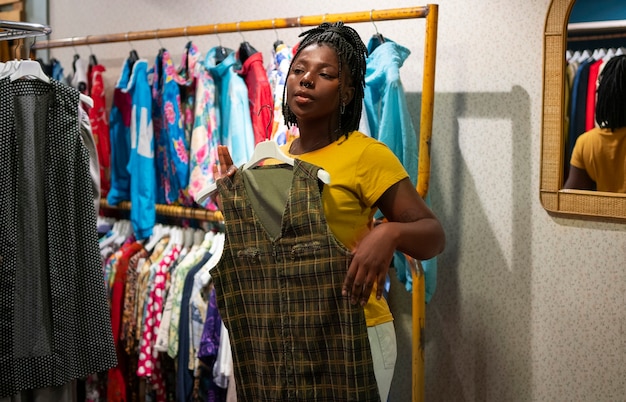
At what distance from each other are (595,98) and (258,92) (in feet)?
3.64

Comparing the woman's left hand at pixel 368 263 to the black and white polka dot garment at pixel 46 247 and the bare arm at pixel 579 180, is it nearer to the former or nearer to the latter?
the black and white polka dot garment at pixel 46 247

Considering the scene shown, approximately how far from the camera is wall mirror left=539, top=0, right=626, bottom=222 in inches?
85.6

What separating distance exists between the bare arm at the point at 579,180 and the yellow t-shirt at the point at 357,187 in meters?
0.97

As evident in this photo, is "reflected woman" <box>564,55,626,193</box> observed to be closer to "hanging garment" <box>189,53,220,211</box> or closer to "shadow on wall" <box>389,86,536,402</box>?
"shadow on wall" <box>389,86,536,402</box>

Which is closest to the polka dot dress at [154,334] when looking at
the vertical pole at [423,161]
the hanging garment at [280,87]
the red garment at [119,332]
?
the red garment at [119,332]

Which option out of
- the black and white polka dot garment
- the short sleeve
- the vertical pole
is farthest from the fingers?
the black and white polka dot garment

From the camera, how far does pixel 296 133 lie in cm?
233

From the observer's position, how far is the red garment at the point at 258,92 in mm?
A: 2541

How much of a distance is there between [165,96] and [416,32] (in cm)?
100

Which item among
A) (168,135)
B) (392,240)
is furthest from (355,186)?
(168,135)

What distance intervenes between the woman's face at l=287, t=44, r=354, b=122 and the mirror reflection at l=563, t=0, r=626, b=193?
1004mm

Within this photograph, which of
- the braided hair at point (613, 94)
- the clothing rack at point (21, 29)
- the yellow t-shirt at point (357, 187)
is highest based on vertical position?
the clothing rack at point (21, 29)

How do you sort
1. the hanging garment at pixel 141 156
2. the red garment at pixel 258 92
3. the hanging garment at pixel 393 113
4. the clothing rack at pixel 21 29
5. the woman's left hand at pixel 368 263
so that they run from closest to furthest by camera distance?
1. the woman's left hand at pixel 368 263
2. the clothing rack at pixel 21 29
3. the hanging garment at pixel 393 113
4. the red garment at pixel 258 92
5. the hanging garment at pixel 141 156

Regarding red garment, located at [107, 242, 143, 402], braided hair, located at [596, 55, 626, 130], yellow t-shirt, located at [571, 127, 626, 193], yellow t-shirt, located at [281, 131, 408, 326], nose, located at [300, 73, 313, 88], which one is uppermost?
braided hair, located at [596, 55, 626, 130]
